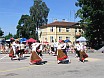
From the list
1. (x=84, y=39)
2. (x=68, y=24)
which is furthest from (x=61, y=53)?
(x=68, y=24)

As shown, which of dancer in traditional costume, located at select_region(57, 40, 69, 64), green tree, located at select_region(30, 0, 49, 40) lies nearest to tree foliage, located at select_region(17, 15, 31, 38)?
green tree, located at select_region(30, 0, 49, 40)

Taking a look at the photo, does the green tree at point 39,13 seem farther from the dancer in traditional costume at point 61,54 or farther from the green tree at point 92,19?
the dancer in traditional costume at point 61,54

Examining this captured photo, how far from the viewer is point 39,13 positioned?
3989 inches

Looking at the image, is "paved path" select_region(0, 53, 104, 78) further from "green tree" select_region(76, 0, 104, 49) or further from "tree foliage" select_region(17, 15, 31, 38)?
"tree foliage" select_region(17, 15, 31, 38)

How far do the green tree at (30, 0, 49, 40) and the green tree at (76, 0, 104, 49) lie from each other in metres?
39.1

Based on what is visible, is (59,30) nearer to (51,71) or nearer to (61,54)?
(61,54)

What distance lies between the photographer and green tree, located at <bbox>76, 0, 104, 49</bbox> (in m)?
59.5

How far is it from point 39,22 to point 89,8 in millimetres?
45268

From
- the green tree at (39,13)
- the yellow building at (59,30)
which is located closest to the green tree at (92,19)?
the yellow building at (59,30)

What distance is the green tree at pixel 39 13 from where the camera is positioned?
101m

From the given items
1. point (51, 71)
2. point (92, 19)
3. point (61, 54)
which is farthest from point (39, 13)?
point (51, 71)

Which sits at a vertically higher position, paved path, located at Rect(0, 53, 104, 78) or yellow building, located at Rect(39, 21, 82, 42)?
yellow building, located at Rect(39, 21, 82, 42)

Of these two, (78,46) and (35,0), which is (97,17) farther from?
(35,0)

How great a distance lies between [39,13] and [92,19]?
4276 cm
